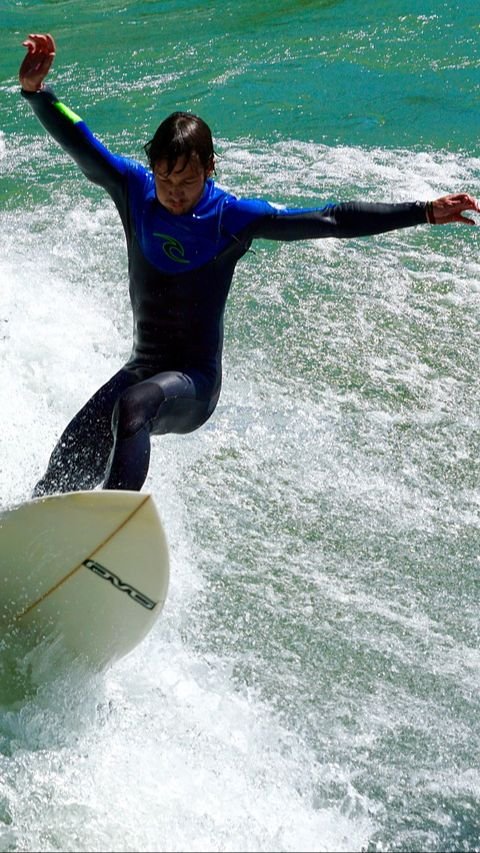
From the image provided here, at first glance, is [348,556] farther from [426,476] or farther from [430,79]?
[430,79]

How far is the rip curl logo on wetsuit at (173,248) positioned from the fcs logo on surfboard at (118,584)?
115cm

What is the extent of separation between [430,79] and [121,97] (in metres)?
2.88

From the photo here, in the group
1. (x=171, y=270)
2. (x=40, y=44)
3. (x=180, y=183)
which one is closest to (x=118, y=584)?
(x=171, y=270)

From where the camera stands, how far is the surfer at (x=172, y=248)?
400 cm

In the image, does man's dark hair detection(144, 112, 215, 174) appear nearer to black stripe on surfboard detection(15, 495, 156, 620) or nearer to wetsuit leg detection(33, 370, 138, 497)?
wetsuit leg detection(33, 370, 138, 497)

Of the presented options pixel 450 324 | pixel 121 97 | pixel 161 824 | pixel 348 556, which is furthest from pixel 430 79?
pixel 161 824

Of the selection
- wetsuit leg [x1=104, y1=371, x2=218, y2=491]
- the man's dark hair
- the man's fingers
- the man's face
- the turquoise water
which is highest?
the man's fingers

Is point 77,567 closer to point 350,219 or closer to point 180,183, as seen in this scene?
point 180,183

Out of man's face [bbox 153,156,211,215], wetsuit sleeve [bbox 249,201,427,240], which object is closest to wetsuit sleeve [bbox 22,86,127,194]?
→ man's face [bbox 153,156,211,215]

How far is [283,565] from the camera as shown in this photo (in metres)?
4.95

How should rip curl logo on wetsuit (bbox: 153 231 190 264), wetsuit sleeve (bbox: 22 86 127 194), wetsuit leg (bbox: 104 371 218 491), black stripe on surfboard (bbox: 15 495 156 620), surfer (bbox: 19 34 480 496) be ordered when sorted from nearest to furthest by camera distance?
black stripe on surfboard (bbox: 15 495 156 620)
wetsuit leg (bbox: 104 371 218 491)
surfer (bbox: 19 34 480 496)
rip curl logo on wetsuit (bbox: 153 231 190 264)
wetsuit sleeve (bbox: 22 86 127 194)

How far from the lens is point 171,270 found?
4.23 metres

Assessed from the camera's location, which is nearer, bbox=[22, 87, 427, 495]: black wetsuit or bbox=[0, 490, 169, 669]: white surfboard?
bbox=[0, 490, 169, 669]: white surfboard

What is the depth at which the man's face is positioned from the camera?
12.9 feet
